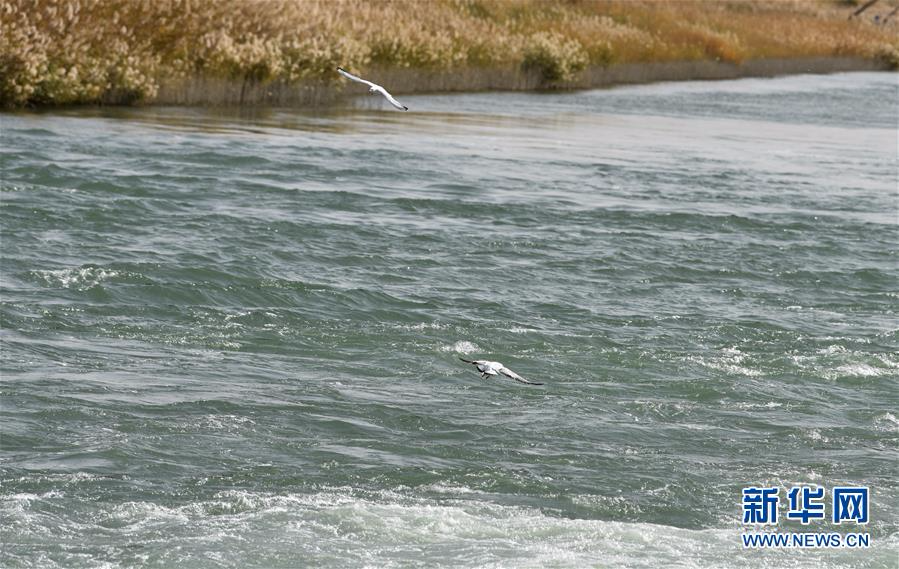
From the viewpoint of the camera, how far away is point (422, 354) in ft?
38.9

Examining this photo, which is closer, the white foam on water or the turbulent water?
the white foam on water

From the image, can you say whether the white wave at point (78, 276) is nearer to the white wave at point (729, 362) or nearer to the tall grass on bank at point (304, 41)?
the white wave at point (729, 362)

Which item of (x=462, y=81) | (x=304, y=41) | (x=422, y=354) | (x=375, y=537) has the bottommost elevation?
(x=375, y=537)

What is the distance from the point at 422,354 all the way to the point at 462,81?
24.2m

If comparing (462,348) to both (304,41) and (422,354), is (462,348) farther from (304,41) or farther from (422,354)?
(304,41)

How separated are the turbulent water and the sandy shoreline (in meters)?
5.87

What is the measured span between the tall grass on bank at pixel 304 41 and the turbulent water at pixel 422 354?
3546 millimetres

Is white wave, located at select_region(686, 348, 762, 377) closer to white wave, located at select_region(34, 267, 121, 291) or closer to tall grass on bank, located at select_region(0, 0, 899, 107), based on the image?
white wave, located at select_region(34, 267, 121, 291)

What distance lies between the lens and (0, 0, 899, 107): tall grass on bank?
2608 cm

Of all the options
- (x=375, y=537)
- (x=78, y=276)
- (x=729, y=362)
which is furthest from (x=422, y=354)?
(x=375, y=537)

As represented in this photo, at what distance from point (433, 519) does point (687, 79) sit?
37.6 metres

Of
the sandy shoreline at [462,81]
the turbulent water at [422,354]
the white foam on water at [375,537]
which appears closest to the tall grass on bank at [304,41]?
the sandy shoreline at [462,81]

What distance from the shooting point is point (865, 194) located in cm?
2109

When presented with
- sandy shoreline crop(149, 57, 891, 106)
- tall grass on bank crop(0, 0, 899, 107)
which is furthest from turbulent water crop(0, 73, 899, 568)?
sandy shoreline crop(149, 57, 891, 106)
